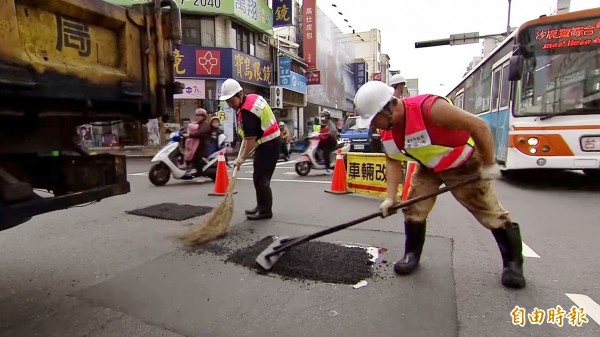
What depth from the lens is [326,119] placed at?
33.3 ft

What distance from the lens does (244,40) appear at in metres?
19.9

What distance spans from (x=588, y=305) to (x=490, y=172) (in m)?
1.09

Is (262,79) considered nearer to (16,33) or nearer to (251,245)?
(251,245)

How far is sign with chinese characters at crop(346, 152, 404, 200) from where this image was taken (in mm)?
6402

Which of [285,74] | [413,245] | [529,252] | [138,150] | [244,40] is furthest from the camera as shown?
[285,74]

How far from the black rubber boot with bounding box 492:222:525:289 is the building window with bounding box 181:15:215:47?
1716cm

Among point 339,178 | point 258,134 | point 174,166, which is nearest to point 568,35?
point 339,178

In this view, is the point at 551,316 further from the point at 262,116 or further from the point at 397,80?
the point at 397,80

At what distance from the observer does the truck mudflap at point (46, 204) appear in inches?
69.7

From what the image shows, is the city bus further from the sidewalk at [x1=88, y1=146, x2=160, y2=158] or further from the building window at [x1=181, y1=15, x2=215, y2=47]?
the building window at [x1=181, y1=15, x2=215, y2=47]

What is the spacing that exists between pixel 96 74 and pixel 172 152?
5.98 metres

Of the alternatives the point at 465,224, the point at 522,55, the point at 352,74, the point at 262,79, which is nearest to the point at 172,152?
the point at 465,224

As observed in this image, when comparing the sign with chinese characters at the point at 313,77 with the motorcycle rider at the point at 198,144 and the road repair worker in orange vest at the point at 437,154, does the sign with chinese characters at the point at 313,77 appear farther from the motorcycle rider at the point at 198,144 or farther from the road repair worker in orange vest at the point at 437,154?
the road repair worker in orange vest at the point at 437,154

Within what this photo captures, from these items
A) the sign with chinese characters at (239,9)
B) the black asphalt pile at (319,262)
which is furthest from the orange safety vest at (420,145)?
the sign with chinese characters at (239,9)
